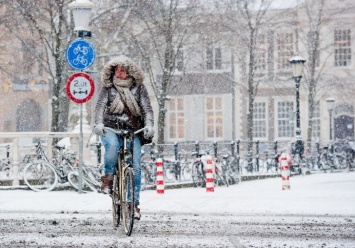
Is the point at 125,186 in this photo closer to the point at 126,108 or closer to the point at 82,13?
the point at 126,108

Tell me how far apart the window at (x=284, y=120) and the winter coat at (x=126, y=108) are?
32.8 m

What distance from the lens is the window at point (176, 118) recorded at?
41.1 m

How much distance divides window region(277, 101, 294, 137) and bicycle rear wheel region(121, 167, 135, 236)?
33.2m

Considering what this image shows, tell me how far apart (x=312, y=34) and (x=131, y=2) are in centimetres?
1107

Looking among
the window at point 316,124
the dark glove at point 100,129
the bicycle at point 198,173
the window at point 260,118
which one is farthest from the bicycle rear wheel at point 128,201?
the window at point 260,118

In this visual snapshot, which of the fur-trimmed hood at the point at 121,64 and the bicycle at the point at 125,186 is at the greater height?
the fur-trimmed hood at the point at 121,64

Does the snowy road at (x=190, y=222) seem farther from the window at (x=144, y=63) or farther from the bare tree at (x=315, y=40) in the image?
the bare tree at (x=315, y=40)

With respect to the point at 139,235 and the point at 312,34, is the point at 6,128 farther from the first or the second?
the point at 139,235

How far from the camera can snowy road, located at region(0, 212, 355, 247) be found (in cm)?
681

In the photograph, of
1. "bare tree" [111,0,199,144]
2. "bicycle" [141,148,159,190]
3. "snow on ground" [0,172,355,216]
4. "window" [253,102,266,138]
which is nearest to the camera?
"snow on ground" [0,172,355,216]

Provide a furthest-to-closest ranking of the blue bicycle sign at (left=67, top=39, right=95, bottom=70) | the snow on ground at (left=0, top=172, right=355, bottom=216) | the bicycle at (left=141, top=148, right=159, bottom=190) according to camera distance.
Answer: the bicycle at (left=141, top=148, right=159, bottom=190) < the blue bicycle sign at (left=67, top=39, right=95, bottom=70) < the snow on ground at (left=0, top=172, right=355, bottom=216)

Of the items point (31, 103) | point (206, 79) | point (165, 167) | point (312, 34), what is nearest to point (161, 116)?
point (165, 167)

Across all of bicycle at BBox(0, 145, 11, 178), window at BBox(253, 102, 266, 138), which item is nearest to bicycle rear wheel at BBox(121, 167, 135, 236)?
bicycle at BBox(0, 145, 11, 178)

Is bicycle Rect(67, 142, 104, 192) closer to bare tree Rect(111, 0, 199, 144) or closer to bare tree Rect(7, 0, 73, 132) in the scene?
bare tree Rect(7, 0, 73, 132)
